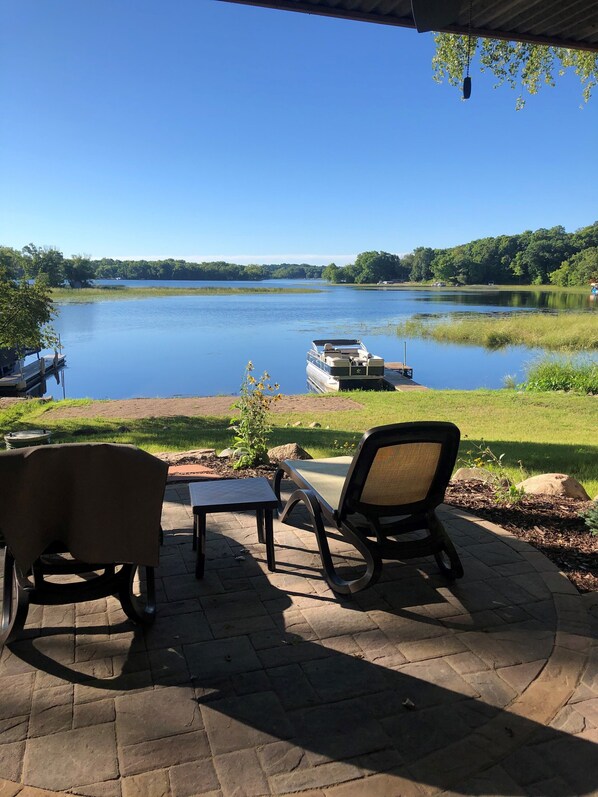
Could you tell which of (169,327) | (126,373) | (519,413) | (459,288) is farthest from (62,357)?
(459,288)

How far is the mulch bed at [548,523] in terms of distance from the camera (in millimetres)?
2830

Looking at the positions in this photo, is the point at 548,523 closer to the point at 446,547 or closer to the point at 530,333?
the point at 446,547

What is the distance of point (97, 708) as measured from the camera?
1.78 m

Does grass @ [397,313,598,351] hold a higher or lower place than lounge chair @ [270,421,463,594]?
lower

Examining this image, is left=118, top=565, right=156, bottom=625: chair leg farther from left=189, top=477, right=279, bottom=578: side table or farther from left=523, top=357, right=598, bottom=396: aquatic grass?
left=523, top=357, right=598, bottom=396: aquatic grass

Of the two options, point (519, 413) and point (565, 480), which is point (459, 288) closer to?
point (519, 413)

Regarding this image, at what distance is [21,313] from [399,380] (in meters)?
16.0

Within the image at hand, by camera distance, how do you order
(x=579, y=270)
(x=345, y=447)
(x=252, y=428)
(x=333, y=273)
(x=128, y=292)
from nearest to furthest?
(x=252, y=428), (x=345, y=447), (x=579, y=270), (x=128, y=292), (x=333, y=273)

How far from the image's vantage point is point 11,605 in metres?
2.23

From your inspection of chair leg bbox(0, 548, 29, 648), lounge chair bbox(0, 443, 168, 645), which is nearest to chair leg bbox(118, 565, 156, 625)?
lounge chair bbox(0, 443, 168, 645)

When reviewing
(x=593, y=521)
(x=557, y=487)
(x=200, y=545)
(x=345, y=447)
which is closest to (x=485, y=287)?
(x=345, y=447)

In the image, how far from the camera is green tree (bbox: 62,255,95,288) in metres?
72.3

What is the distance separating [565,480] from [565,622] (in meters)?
1.93

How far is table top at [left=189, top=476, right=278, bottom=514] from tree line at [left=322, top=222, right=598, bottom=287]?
75598mm
